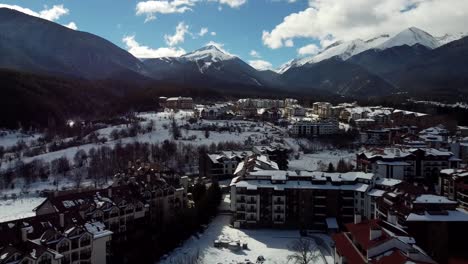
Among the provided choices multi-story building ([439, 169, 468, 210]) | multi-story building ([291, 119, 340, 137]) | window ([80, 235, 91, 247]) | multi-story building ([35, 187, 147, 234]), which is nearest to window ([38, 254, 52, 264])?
window ([80, 235, 91, 247])

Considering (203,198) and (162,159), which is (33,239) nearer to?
(203,198)

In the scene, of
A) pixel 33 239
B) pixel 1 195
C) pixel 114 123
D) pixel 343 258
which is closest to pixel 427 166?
pixel 343 258

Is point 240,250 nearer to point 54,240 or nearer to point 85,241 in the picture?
point 85,241

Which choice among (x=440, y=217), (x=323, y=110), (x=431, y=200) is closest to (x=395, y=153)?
(x=431, y=200)

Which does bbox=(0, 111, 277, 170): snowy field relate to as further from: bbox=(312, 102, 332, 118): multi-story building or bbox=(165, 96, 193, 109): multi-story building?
bbox=(312, 102, 332, 118): multi-story building

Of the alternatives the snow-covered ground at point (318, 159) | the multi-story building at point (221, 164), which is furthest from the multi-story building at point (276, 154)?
the multi-story building at point (221, 164)

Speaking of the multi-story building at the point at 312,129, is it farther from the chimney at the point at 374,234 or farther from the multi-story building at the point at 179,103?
the chimney at the point at 374,234
